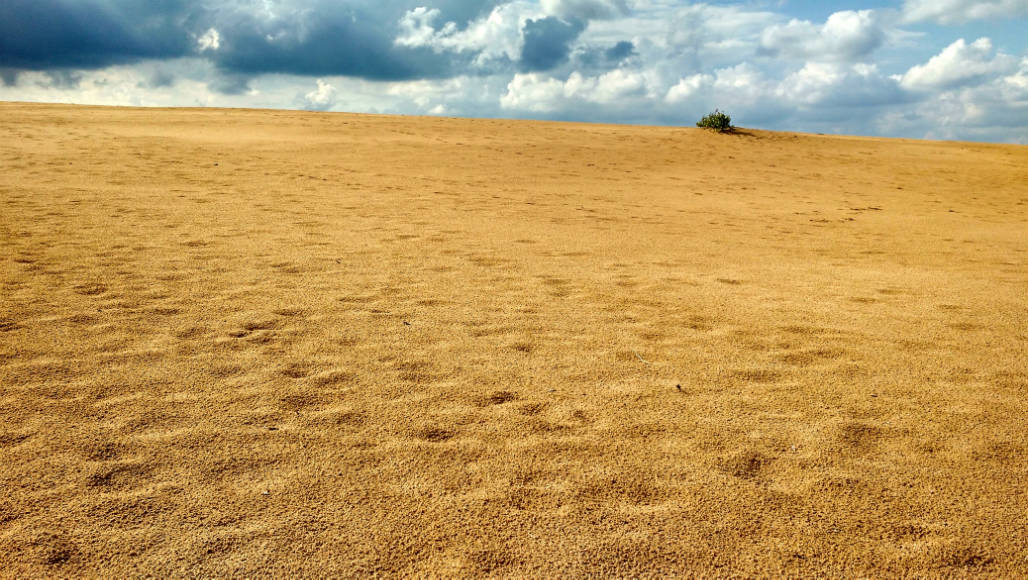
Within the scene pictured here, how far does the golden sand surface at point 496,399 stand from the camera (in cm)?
192

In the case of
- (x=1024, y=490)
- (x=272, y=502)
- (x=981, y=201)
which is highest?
(x=981, y=201)

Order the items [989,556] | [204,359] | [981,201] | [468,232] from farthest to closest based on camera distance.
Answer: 1. [981,201]
2. [468,232]
3. [204,359]
4. [989,556]

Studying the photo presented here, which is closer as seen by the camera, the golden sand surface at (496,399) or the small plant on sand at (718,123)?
the golden sand surface at (496,399)

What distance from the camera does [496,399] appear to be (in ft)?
9.30

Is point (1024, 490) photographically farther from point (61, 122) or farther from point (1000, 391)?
point (61, 122)

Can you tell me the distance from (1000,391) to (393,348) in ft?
9.77

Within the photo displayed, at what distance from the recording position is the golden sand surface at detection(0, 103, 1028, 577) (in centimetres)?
192

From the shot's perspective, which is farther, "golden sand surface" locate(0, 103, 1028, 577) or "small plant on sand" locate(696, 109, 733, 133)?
"small plant on sand" locate(696, 109, 733, 133)

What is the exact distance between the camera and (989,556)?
188 cm

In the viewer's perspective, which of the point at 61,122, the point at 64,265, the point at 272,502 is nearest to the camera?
the point at 272,502

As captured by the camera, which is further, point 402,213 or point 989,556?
point 402,213

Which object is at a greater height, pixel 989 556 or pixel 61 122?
pixel 61 122

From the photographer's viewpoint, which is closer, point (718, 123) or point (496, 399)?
point (496, 399)

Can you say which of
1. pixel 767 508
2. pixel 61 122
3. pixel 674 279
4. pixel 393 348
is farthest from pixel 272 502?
pixel 61 122
